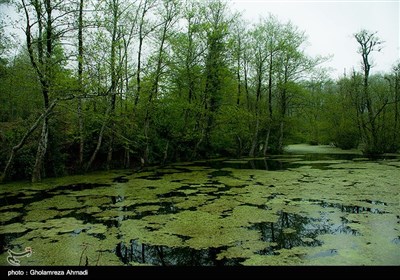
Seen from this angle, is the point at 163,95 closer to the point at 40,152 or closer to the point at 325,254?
the point at 40,152

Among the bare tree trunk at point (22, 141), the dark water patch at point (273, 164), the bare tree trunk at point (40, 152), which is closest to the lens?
the bare tree trunk at point (22, 141)

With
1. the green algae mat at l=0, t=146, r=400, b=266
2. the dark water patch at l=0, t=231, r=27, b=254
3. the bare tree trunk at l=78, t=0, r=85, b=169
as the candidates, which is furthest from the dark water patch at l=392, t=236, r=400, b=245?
the bare tree trunk at l=78, t=0, r=85, b=169

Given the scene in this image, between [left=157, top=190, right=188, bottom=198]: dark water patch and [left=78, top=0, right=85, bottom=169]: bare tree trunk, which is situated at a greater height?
[left=78, top=0, right=85, bottom=169]: bare tree trunk

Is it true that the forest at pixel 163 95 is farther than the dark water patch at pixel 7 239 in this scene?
Yes

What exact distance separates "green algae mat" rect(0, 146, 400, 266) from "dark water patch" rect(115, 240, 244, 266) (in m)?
0.02

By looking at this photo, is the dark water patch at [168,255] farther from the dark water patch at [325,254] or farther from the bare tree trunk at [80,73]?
the bare tree trunk at [80,73]

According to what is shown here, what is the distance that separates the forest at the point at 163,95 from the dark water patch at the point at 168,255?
6.25 m

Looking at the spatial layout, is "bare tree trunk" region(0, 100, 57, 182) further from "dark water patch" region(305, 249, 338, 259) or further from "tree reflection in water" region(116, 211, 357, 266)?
"dark water patch" region(305, 249, 338, 259)

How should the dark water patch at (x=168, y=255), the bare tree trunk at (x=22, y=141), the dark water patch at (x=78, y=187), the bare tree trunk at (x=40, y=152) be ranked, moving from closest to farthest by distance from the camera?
the dark water patch at (x=168, y=255) → the dark water patch at (x=78, y=187) → the bare tree trunk at (x=22, y=141) → the bare tree trunk at (x=40, y=152)

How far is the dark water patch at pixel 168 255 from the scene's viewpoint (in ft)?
14.1

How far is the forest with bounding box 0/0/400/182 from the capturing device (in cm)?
1126

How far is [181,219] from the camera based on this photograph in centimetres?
643

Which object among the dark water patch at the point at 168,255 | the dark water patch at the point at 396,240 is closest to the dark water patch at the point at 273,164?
the dark water patch at the point at 396,240

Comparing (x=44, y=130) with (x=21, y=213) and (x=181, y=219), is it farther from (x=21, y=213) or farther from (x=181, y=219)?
(x=181, y=219)
